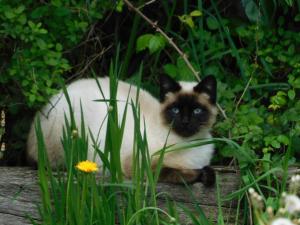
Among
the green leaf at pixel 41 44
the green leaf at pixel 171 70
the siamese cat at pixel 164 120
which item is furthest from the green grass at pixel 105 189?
the green leaf at pixel 171 70

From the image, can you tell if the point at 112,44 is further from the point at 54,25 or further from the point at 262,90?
the point at 262,90

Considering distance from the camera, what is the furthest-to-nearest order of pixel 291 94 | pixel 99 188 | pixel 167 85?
pixel 291 94
pixel 167 85
pixel 99 188

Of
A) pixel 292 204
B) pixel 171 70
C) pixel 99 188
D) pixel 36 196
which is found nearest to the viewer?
pixel 292 204

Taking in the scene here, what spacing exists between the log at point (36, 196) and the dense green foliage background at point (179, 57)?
23 centimetres

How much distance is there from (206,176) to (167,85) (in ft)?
2.03

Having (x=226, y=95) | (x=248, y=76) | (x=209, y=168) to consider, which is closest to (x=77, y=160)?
(x=209, y=168)

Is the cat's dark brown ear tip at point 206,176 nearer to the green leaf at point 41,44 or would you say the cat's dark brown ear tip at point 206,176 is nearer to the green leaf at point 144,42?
the green leaf at point 144,42

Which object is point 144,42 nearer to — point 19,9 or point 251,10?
point 251,10

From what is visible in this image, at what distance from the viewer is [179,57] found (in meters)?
4.77

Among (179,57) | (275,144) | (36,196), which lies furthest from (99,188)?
(179,57)

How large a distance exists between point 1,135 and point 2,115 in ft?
0.68

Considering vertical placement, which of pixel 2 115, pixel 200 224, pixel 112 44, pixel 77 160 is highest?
pixel 112 44

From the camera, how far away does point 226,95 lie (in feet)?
14.7

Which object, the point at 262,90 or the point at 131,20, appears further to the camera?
the point at 131,20
